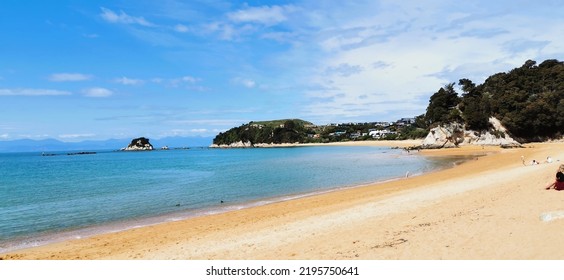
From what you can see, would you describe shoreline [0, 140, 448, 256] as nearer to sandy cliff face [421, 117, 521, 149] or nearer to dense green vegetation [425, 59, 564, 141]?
sandy cliff face [421, 117, 521, 149]

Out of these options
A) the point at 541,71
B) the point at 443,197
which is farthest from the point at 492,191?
the point at 541,71

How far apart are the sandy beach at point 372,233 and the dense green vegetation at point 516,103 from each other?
6675cm

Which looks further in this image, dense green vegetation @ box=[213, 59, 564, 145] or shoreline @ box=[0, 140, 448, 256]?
dense green vegetation @ box=[213, 59, 564, 145]

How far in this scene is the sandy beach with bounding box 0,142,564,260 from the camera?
28.5ft

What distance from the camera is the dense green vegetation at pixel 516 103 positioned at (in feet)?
243

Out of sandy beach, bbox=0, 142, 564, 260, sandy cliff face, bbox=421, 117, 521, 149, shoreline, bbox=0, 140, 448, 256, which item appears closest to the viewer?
sandy beach, bbox=0, 142, 564, 260

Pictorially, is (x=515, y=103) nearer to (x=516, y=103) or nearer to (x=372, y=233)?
(x=516, y=103)

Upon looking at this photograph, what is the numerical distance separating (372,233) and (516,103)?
7910cm

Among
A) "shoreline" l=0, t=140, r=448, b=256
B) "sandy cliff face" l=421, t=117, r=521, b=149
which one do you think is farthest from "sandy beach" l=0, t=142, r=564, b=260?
"sandy cliff face" l=421, t=117, r=521, b=149

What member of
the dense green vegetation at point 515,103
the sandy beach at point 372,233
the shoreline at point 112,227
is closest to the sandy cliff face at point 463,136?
the dense green vegetation at point 515,103

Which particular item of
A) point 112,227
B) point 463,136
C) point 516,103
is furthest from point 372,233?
point 463,136

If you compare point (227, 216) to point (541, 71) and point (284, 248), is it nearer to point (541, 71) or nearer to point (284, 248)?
point (284, 248)

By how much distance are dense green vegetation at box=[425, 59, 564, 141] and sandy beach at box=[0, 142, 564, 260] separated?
219 ft

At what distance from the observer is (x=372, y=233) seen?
36.0ft
